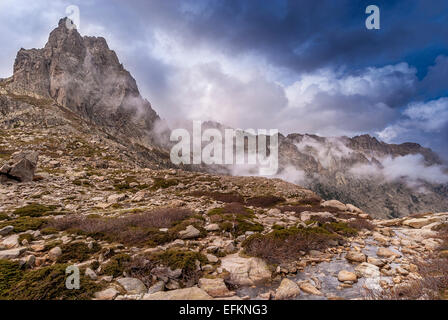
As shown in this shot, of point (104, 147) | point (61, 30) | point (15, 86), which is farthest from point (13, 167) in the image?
point (61, 30)

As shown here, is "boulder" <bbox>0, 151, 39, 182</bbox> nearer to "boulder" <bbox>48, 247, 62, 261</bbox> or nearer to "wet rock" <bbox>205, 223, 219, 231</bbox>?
"boulder" <bbox>48, 247, 62, 261</bbox>

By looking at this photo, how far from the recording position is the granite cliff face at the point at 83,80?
118 meters

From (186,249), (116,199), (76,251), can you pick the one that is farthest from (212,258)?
(116,199)

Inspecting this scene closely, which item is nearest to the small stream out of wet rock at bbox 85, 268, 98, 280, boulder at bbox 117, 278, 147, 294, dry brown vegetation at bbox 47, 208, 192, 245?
boulder at bbox 117, 278, 147, 294

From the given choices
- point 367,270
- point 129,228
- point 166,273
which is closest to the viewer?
point 166,273

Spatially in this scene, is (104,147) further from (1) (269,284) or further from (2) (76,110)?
(2) (76,110)

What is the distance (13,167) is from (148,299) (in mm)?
28585

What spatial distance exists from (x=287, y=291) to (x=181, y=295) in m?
3.20

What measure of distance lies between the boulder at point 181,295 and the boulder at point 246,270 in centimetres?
142

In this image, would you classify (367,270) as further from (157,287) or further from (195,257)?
(157,287)

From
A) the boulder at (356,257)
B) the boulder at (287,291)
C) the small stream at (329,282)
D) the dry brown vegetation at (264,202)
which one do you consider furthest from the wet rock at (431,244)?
the dry brown vegetation at (264,202)

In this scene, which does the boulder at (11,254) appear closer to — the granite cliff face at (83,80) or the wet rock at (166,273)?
the wet rock at (166,273)

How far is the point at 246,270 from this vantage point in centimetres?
758
